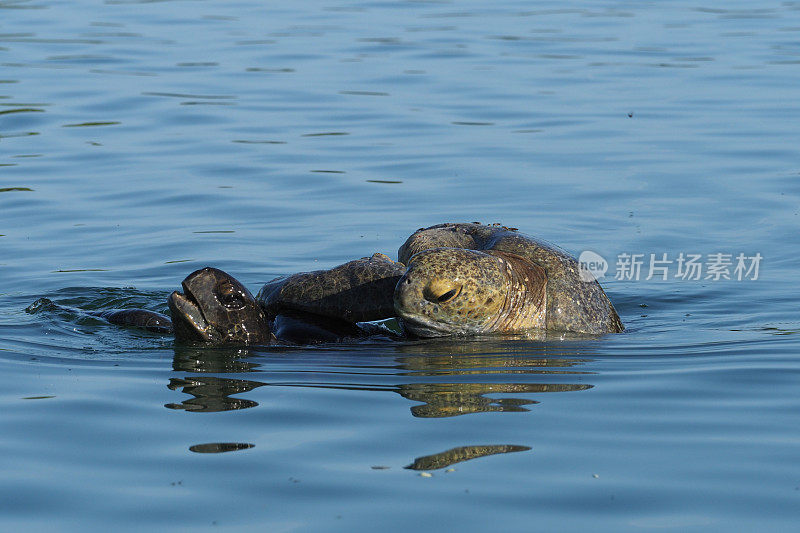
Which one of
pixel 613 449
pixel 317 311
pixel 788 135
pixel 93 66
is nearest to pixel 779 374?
pixel 613 449

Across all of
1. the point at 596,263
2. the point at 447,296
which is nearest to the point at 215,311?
the point at 447,296

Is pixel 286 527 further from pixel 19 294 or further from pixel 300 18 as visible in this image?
pixel 300 18

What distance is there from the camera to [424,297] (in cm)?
604

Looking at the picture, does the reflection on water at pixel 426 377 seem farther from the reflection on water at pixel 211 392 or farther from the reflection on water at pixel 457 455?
the reflection on water at pixel 457 455

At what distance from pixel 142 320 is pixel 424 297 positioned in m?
1.90

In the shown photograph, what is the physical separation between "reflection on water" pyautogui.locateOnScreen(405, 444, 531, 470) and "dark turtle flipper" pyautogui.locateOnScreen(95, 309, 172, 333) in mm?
2711

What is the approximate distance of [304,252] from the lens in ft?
30.9

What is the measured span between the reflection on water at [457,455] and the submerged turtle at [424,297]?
1410mm

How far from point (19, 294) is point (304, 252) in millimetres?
2244

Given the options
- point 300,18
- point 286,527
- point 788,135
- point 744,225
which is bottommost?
point 286,527

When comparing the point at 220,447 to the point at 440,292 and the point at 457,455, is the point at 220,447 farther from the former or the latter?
the point at 440,292

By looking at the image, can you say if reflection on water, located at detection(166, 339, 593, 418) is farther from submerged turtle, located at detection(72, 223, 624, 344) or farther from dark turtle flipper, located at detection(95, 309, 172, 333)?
dark turtle flipper, located at detection(95, 309, 172, 333)

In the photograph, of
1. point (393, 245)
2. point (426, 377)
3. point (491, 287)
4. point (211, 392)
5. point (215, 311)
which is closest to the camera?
point (211, 392)

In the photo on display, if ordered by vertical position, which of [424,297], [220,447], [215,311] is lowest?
[220,447]
